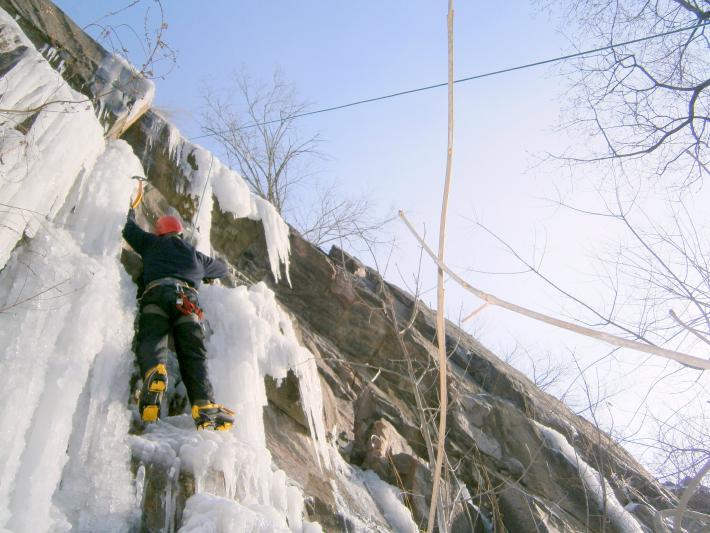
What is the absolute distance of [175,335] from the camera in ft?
11.7

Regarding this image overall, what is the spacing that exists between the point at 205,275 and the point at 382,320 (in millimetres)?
3036

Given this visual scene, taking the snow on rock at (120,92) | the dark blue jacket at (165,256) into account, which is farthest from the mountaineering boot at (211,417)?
the snow on rock at (120,92)

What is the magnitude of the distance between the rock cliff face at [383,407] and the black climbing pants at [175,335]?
1.21 ft

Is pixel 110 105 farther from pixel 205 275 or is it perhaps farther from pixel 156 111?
pixel 205 275

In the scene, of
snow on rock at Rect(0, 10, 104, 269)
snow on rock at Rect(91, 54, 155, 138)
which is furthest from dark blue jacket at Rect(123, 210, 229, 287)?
snow on rock at Rect(91, 54, 155, 138)

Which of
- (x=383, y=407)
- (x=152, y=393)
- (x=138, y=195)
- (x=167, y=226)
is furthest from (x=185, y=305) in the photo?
(x=383, y=407)

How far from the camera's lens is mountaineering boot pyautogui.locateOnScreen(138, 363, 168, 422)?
120 inches

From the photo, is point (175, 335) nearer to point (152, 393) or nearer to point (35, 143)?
point (152, 393)

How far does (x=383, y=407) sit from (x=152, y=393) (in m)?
3.17

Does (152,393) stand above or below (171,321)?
below

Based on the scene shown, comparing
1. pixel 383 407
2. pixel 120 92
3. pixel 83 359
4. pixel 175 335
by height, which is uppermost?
pixel 120 92

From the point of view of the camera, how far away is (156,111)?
5.59m

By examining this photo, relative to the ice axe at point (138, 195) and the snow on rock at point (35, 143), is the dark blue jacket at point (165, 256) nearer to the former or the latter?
the ice axe at point (138, 195)

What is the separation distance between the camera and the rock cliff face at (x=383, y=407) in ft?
14.6
